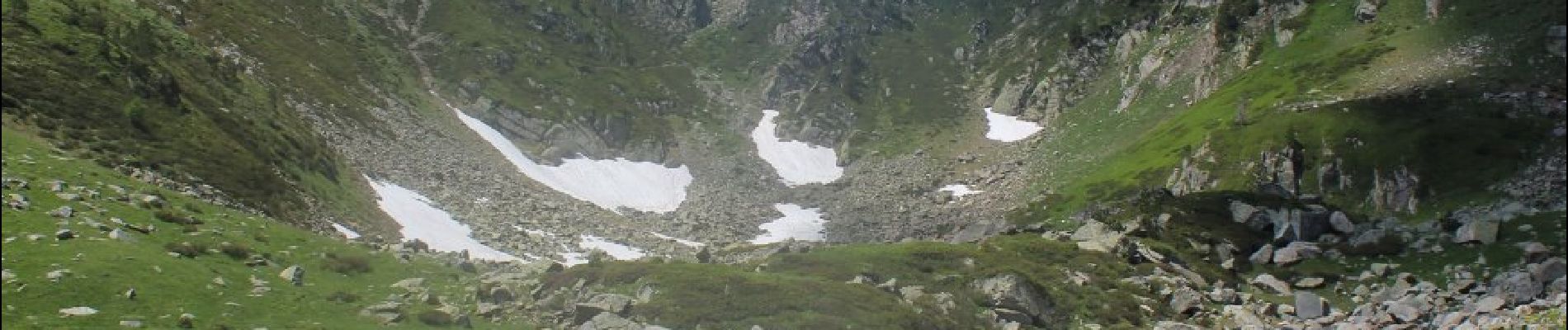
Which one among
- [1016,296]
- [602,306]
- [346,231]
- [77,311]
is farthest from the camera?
[346,231]

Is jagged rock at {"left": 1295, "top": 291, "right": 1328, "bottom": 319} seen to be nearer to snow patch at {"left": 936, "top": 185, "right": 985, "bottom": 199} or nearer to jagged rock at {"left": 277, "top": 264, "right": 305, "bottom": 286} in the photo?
jagged rock at {"left": 277, "top": 264, "right": 305, "bottom": 286}

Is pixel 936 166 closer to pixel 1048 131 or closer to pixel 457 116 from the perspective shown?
pixel 1048 131

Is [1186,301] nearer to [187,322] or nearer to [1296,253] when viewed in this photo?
[1296,253]

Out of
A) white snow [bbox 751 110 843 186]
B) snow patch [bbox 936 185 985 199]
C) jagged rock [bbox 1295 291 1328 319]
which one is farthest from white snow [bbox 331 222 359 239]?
white snow [bbox 751 110 843 186]

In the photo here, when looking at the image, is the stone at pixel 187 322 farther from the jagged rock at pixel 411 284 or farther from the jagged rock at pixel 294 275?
the jagged rock at pixel 411 284

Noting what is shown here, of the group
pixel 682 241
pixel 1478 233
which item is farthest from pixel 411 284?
pixel 682 241

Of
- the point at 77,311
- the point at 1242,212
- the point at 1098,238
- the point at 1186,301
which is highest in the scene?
the point at 1242,212
